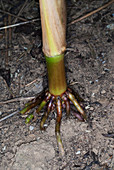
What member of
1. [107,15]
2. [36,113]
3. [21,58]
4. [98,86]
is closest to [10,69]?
[21,58]

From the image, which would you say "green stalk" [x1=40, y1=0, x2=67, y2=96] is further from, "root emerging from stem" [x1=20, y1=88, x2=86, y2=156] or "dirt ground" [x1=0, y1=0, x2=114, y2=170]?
"dirt ground" [x1=0, y1=0, x2=114, y2=170]

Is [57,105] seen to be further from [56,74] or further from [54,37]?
[54,37]

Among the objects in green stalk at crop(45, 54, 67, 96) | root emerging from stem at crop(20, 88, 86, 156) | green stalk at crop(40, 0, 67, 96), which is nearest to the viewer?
green stalk at crop(40, 0, 67, 96)

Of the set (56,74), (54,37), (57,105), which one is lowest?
(57,105)

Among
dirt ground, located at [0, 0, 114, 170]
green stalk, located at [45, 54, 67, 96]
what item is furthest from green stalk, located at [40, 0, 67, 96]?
dirt ground, located at [0, 0, 114, 170]

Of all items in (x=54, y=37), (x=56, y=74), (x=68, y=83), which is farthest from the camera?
(x=68, y=83)

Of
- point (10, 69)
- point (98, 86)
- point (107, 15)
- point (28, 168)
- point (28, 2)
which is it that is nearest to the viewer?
point (28, 168)

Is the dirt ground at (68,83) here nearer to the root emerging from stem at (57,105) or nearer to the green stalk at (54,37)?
the root emerging from stem at (57,105)

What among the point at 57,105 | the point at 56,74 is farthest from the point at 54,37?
the point at 57,105

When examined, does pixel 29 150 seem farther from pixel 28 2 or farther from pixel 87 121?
pixel 28 2
